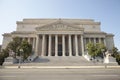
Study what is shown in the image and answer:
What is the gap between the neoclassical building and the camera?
2003 inches

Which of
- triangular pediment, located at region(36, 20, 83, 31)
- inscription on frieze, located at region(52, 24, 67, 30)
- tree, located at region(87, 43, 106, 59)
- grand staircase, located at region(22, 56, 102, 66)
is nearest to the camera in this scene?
grand staircase, located at region(22, 56, 102, 66)

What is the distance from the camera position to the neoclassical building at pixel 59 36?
50881mm

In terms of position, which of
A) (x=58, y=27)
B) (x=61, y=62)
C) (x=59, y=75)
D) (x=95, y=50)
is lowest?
(x=61, y=62)

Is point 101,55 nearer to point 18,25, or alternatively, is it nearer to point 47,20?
point 47,20

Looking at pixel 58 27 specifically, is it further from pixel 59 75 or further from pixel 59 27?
pixel 59 75

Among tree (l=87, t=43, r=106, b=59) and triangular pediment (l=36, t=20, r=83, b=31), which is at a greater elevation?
triangular pediment (l=36, t=20, r=83, b=31)

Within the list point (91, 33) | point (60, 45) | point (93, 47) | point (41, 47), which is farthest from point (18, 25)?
point (93, 47)

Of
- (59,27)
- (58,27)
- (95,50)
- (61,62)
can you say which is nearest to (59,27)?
(59,27)

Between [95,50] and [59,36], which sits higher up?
[59,36]

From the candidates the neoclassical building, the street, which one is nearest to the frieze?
the neoclassical building

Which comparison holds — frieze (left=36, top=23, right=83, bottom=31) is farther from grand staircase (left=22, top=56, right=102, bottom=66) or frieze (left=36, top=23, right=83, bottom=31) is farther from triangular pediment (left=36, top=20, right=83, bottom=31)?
grand staircase (left=22, top=56, right=102, bottom=66)

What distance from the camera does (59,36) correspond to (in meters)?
55.6

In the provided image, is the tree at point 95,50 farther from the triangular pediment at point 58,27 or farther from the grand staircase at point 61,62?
the triangular pediment at point 58,27

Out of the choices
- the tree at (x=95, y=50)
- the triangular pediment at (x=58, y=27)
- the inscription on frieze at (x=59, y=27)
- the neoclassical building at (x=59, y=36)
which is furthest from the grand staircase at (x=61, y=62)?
the inscription on frieze at (x=59, y=27)
